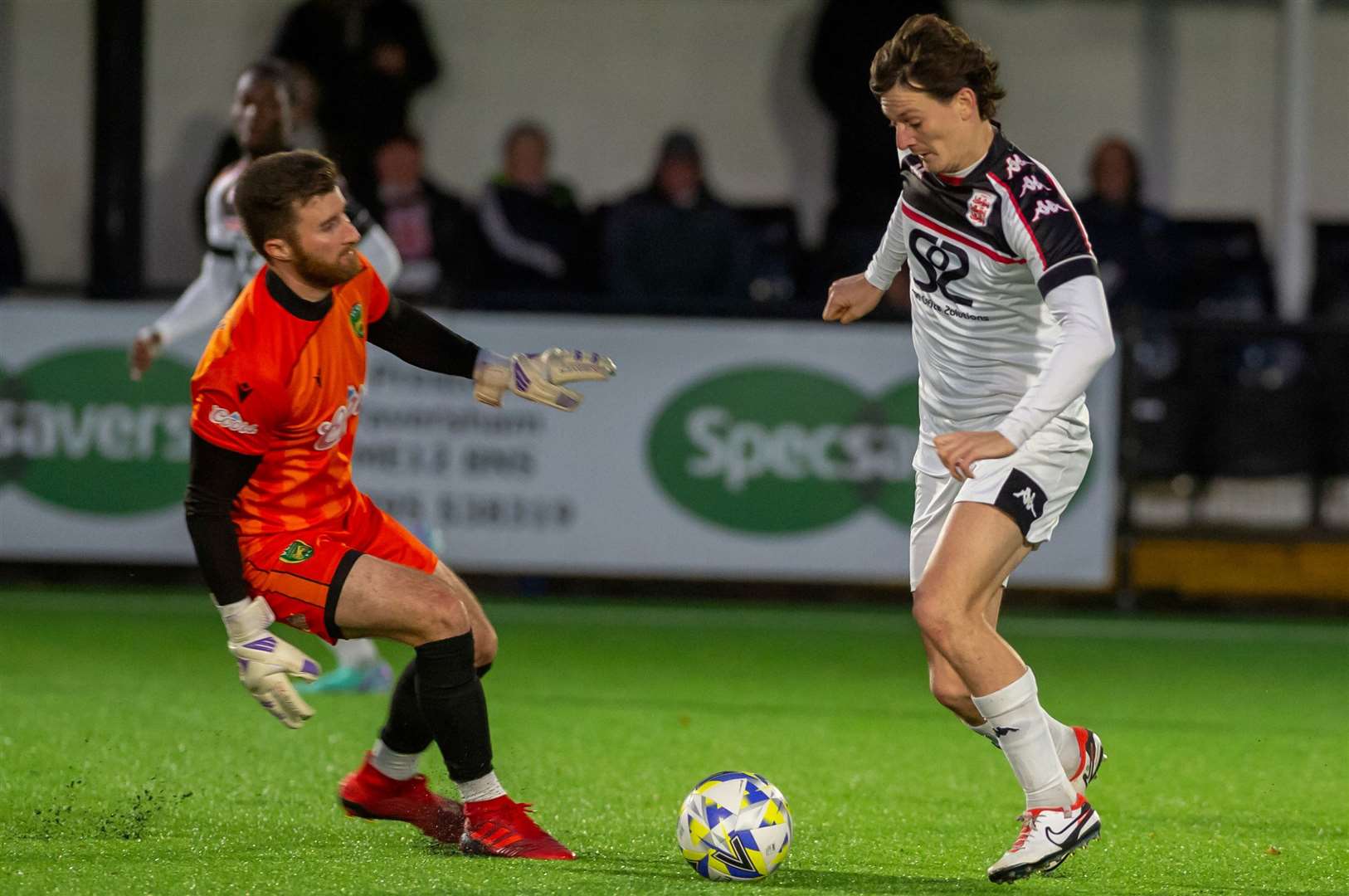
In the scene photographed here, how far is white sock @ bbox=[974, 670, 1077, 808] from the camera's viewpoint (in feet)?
14.7

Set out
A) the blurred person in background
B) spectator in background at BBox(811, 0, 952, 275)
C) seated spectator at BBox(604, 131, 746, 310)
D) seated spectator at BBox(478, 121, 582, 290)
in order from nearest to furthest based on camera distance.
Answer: the blurred person in background → seated spectator at BBox(604, 131, 746, 310) → seated spectator at BBox(478, 121, 582, 290) → spectator in background at BBox(811, 0, 952, 275)

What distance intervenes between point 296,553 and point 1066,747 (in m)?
1.93

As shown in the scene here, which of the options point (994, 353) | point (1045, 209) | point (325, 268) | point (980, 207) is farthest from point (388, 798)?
point (1045, 209)

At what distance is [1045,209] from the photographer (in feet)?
14.5

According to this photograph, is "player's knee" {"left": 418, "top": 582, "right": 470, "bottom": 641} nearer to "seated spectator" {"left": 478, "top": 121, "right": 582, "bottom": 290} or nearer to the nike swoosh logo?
the nike swoosh logo

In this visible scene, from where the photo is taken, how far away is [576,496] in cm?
968

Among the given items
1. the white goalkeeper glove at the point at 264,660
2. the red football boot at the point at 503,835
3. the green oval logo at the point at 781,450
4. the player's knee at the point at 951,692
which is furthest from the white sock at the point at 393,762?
the green oval logo at the point at 781,450

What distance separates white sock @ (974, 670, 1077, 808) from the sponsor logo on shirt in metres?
1.77

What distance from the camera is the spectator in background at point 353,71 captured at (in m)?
11.6

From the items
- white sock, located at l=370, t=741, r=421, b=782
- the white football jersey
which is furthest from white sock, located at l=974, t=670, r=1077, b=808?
white sock, located at l=370, t=741, r=421, b=782

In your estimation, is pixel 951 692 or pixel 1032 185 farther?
pixel 951 692

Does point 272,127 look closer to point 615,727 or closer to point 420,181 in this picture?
point 615,727

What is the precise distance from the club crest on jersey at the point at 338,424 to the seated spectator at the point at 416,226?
576 cm

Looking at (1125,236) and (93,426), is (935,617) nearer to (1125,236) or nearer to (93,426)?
(93,426)
